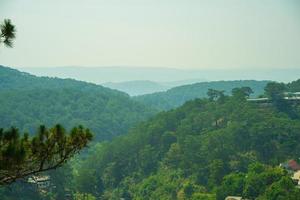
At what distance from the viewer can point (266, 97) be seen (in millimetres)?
49000

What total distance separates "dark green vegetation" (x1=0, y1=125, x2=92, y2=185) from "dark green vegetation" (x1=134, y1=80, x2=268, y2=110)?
325 feet

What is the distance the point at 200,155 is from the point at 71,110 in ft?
124

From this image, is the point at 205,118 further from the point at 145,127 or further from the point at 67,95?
Result: the point at 67,95

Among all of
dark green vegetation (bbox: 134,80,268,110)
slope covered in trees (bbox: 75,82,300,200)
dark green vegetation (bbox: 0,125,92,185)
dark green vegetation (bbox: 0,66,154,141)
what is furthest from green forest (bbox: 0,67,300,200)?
dark green vegetation (bbox: 134,80,268,110)

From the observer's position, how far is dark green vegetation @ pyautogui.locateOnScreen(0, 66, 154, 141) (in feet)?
217

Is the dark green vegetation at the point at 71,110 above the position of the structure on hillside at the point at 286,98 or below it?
below

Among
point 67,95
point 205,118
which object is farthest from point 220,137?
point 67,95

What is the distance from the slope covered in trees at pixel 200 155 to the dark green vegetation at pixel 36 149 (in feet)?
62.9

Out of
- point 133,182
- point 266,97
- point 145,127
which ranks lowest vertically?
point 133,182

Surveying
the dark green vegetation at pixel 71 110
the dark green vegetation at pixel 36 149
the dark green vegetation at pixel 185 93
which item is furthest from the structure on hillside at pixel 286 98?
the dark green vegetation at pixel 185 93

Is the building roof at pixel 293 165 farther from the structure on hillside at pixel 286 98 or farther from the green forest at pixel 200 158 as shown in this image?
the structure on hillside at pixel 286 98

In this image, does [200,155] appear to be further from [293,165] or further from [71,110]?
[71,110]

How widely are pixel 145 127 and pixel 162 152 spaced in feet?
18.1

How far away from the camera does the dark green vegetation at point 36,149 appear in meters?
8.00
